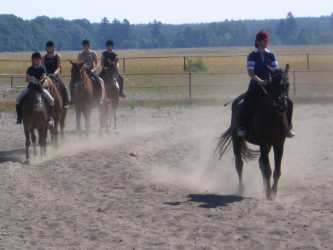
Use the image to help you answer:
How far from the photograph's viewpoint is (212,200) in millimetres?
12359

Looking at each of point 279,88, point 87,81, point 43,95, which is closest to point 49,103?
point 43,95

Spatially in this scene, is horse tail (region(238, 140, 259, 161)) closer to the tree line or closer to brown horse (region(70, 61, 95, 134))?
brown horse (region(70, 61, 95, 134))

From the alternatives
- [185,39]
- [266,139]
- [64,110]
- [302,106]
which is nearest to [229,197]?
[266,139]

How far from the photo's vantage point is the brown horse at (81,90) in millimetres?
20453

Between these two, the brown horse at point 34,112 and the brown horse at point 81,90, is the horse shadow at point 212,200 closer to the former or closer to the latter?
the brown horse at point 34,112

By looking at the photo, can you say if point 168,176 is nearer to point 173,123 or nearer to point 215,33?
point 173,123

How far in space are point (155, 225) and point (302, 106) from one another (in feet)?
65.3

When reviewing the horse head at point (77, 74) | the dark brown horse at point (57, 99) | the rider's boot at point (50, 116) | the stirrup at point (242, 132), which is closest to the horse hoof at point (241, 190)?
the stirrup at point (242, 132)

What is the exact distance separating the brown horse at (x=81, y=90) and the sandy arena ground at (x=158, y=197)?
85cm

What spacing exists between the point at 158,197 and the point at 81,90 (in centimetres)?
858

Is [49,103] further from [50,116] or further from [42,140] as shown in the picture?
[42,140]

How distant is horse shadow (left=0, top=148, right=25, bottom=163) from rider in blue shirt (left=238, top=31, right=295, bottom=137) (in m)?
6.23

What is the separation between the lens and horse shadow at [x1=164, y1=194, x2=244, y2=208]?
11922mm

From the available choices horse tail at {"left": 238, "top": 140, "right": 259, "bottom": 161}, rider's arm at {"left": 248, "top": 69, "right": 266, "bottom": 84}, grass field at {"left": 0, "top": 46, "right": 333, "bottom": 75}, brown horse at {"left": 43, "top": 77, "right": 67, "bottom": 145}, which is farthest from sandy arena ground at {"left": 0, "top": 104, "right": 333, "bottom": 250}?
grass field at {"left": 0, "top": 46, "right": 333, "bottom": 75}
